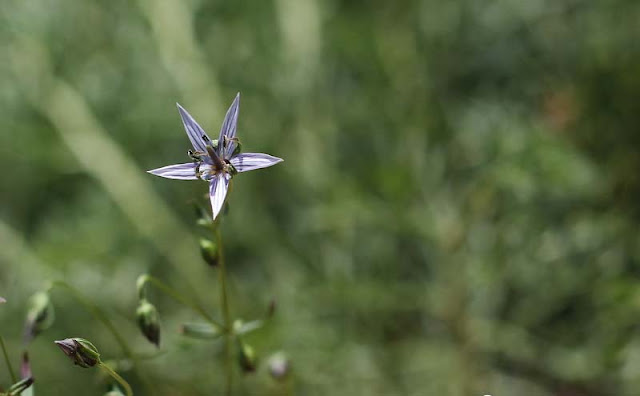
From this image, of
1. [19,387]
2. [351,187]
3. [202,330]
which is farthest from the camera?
[351,187]

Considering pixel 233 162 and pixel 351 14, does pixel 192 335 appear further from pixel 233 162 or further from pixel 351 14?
pixel 351 14

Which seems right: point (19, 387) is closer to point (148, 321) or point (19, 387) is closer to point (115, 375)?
point (115, 375)

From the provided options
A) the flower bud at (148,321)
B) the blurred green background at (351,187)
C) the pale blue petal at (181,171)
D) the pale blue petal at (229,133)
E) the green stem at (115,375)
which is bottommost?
the green stem at (115,375)

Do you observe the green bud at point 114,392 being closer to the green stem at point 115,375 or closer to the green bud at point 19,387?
the green stem at point 115,375

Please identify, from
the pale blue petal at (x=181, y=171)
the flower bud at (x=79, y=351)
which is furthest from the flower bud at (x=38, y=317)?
the pale blue petal at (x=181, y=171)

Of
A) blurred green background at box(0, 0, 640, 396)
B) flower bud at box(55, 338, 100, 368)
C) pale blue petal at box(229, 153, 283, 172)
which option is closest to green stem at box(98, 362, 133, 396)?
flower bud at box(55, 338, 100, 368)

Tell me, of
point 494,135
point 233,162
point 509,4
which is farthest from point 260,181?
point 233,162

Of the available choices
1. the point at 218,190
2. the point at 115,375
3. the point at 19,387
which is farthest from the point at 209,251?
the point at 19,387
